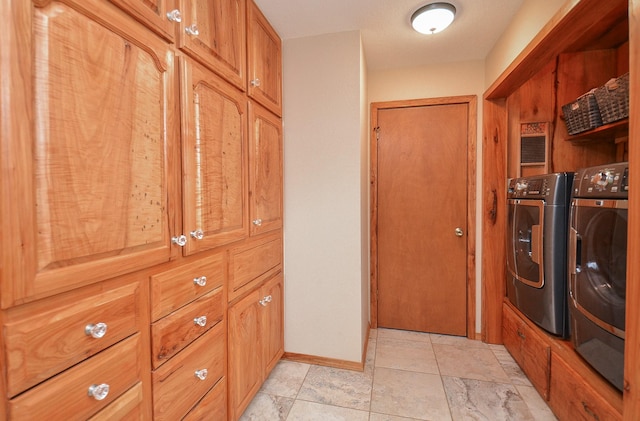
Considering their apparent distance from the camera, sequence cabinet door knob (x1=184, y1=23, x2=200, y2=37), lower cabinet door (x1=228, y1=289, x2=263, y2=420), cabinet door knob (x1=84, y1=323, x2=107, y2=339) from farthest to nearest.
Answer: lower cabinet door (x1=228, y1=289, x2=263, y2=420)
cabinet door knob (x1=184, y1=23, x2=200, y2=37)
cabinet door knob (x1=84, y1=323, x2=107, y2=339)

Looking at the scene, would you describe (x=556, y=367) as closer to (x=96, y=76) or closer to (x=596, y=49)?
(x=596, y=49)

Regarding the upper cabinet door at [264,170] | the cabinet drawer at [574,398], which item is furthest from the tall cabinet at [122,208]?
the cabinet drawer at [574,398]

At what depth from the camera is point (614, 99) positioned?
1663 mm

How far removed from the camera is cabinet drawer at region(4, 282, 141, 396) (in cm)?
63

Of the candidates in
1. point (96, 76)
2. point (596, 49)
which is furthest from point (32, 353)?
point (596, 49)

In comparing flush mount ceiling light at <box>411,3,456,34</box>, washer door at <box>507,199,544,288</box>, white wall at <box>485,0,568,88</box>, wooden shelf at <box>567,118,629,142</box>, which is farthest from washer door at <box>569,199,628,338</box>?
flush mount ceiling light at <box>411,3,456,34</box>

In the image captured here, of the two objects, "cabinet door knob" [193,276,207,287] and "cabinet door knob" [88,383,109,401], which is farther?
"cabinet door knob" [193,276,207,287]

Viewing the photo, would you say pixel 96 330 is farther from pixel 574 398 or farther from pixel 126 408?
pixel 574 398

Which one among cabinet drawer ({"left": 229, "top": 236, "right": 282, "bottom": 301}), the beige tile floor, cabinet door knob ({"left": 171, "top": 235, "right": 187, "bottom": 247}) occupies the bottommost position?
the beige tile floor

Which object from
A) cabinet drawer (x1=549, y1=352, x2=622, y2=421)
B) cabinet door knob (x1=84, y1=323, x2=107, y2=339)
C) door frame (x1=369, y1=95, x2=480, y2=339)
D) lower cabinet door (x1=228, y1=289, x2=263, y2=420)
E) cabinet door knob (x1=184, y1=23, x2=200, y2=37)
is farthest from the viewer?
door frame (x1=369, y1=95, x2=480, y2=339)

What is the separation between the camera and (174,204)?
3.56 ft

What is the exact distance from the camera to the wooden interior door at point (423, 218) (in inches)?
102

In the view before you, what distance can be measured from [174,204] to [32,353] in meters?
0.56

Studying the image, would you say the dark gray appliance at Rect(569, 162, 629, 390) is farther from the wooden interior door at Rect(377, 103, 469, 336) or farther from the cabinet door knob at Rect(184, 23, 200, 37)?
the cabinet door knob at Rect(184, 23, 200, 37)
